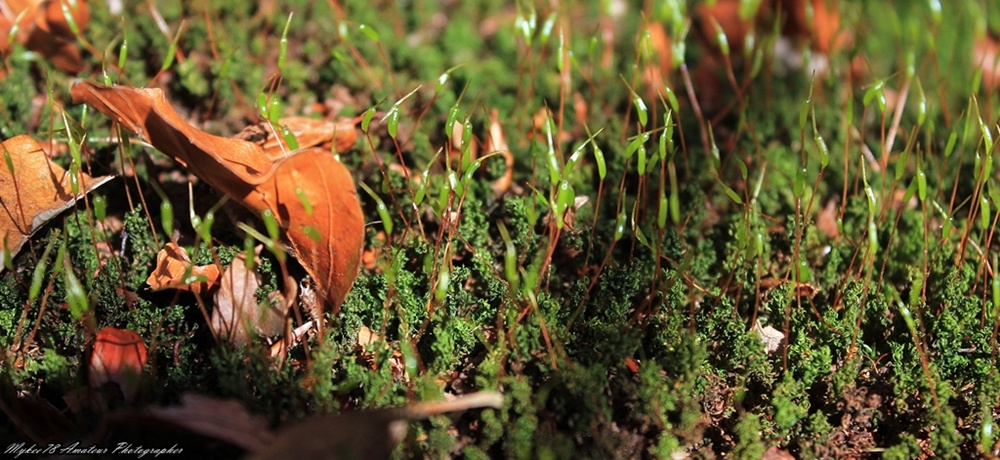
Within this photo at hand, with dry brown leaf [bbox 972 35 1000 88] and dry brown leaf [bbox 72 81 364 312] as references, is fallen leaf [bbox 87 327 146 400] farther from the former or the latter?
dry brown leaf [bbox 972 35 1000 88]

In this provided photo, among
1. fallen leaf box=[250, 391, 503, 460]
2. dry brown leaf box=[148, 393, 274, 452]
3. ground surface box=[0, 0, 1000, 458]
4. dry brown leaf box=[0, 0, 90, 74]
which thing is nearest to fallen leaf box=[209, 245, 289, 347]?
ground surface box=[0, 0, 1000, 458]

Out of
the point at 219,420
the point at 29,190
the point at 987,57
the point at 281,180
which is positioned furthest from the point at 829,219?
the point at 29,190

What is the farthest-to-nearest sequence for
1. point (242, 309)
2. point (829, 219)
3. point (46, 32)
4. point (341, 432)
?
1. point (46, 32)
2. point (829, 219)
3. point (242, 309)
4. point (341, 432)

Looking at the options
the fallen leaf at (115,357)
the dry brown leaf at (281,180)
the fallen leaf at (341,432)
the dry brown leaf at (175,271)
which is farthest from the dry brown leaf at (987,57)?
the fallen leaf at (115,357)

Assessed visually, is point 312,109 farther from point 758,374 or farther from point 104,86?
point 758,374

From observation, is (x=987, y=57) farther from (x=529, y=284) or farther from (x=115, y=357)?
(x=115, y=357)

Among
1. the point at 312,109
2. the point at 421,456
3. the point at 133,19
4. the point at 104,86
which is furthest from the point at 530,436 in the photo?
the point at 133,19
